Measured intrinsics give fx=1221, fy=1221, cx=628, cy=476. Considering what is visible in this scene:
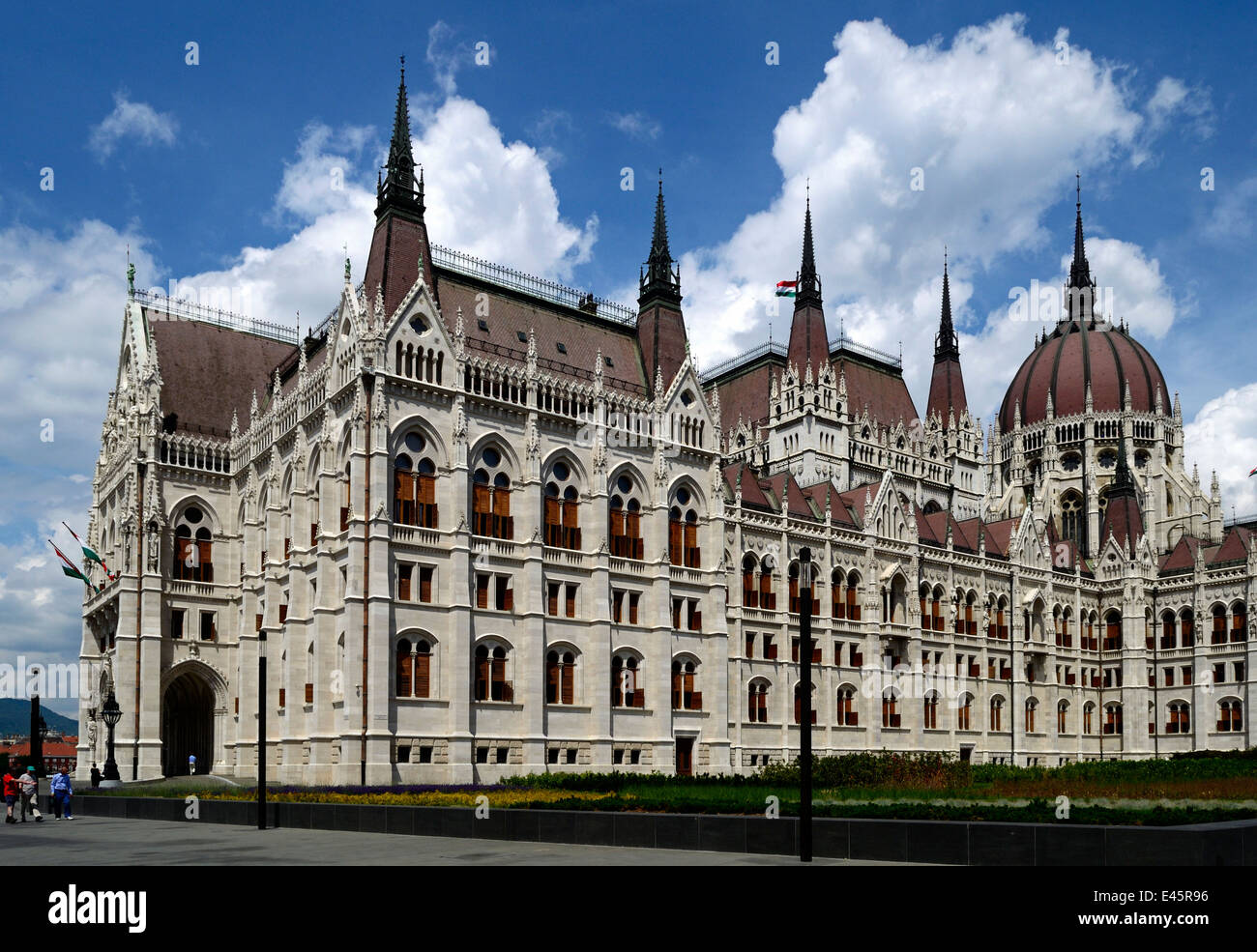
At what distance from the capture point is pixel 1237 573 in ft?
275

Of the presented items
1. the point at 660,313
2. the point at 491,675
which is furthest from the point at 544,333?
the point at 491,675

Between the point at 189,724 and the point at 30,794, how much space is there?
2791cm

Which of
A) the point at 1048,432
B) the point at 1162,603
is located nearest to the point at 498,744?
the point at 1162,603

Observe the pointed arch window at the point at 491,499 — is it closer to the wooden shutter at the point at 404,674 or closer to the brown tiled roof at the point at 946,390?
the wooden shutter at the point at 404,674

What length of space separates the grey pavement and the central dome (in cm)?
9849

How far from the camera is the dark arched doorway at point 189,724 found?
6481 cm

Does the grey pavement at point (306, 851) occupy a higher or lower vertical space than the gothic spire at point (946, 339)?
lower

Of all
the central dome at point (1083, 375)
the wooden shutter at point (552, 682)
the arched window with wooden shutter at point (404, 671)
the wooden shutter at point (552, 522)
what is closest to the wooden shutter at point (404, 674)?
the arched window with wooden shutter at point (404, 671)

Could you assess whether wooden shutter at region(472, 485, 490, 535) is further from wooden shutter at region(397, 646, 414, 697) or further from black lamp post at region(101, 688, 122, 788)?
black lamp post at region(101, 688, 122, 788)

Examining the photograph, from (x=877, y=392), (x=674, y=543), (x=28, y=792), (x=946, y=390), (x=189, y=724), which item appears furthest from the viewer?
(x=946, y=390)

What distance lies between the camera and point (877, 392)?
3474 inches

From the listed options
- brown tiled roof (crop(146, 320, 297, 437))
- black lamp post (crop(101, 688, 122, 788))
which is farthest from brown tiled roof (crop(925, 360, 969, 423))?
black lamp post (crop(101, 688, 122, 788))

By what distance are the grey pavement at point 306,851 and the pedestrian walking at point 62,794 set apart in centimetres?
693

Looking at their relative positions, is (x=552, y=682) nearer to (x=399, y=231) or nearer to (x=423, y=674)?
(x=423, y=674)
